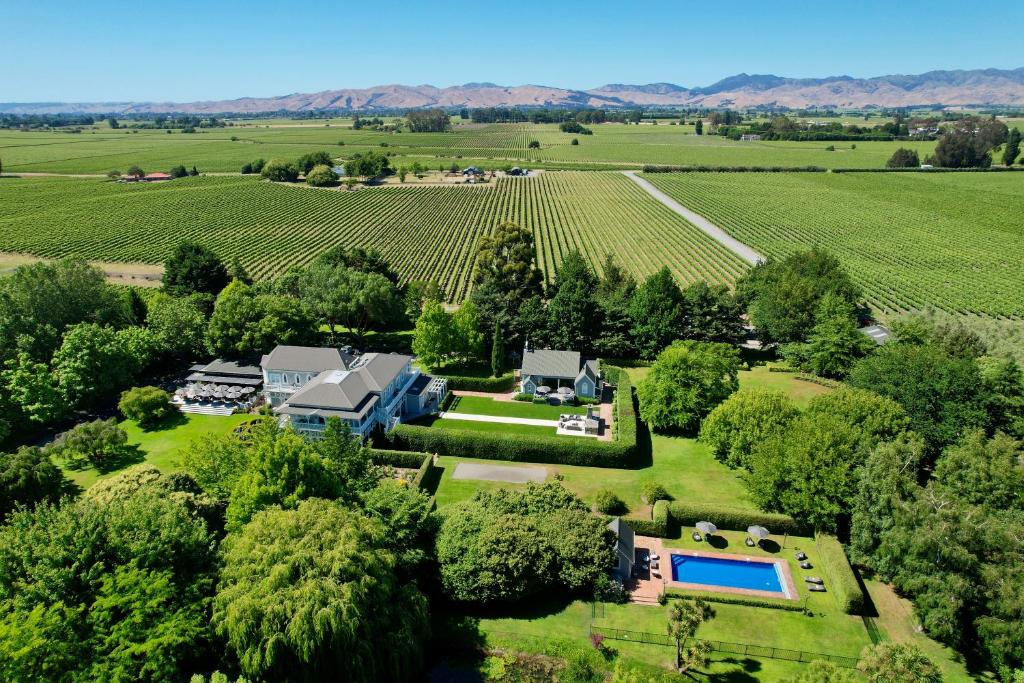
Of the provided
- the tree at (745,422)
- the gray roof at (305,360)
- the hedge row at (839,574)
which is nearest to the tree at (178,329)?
the gray roof at (305,360)

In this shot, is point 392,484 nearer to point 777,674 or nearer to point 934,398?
point 777,674

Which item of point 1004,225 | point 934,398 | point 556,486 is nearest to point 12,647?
point 556,486

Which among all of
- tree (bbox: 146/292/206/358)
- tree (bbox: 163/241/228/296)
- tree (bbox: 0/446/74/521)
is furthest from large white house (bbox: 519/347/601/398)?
tree (bbox: 163/241/228/296)

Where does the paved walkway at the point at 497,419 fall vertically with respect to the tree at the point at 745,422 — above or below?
below

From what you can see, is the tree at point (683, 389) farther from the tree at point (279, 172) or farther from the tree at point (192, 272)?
the tree at point (279, 172)

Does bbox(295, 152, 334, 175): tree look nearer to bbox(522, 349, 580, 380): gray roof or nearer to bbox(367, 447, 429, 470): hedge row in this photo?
bbox(522, 349, 580, 380): gray roof

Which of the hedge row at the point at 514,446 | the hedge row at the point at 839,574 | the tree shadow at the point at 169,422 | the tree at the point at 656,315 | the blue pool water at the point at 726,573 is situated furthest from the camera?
the tree at the point at 656,315

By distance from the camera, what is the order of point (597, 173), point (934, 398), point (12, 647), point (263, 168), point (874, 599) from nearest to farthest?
point (12, 647) → point (874, 599) → point (934, 398) → point (263, 168) → point (597, 173)
